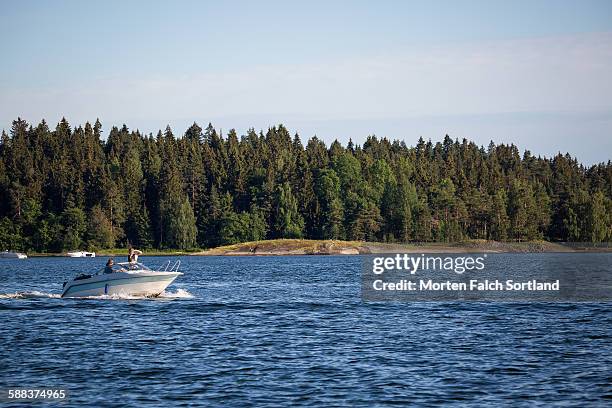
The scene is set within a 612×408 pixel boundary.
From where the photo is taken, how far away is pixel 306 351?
120ft

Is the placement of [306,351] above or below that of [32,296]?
below

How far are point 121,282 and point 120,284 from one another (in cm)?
18

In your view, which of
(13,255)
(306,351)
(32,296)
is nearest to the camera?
(306,351)

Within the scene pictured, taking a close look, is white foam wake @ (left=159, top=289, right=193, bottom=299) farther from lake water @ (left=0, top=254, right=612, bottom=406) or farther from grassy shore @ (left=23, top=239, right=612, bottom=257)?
grassy shore @ (left=23, top=239, right=612, bottom=257)

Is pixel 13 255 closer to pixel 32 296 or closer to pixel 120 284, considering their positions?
pixel 32 296

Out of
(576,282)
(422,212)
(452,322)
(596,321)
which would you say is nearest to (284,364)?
(452,322)

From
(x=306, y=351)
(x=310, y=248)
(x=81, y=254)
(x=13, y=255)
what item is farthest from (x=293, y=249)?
(x=306, y=351)

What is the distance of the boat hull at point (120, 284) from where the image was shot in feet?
194

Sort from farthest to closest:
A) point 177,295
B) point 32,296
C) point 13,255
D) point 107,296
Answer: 1. point 13,255
2. point 177,295
3. point 32,296
4. point 107,296

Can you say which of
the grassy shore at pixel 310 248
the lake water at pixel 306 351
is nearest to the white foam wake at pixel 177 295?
the lake water at pixel 306 351

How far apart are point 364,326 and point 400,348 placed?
25.6 feet

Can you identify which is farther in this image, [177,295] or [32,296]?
[177,295]

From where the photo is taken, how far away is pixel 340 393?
2814cm

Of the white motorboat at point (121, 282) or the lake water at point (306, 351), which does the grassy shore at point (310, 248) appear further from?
the lake water at point (306, 351)
